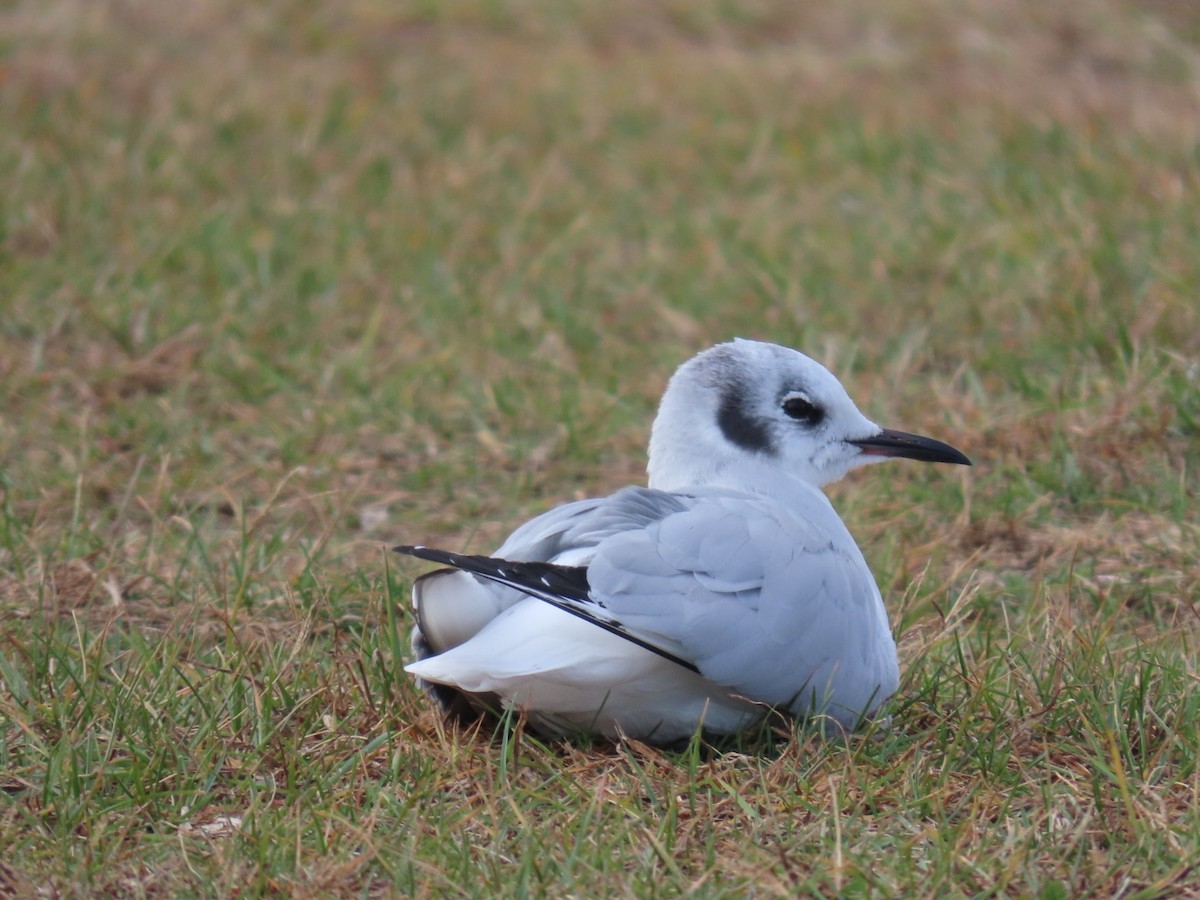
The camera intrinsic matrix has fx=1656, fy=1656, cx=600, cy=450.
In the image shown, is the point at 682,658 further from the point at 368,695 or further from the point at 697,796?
the point at 368,695

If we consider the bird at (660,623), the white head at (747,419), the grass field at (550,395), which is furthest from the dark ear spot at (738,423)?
the grass field at (550,395)

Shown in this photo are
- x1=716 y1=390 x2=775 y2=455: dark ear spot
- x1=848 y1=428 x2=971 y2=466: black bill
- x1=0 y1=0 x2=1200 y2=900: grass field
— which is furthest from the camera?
x1=848 y1=428 x2=971 y2=466: black bill

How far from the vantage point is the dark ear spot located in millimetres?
3318

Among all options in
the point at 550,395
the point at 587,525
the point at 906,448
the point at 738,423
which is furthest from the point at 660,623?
the point at 550,395

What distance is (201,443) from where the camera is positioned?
4.65m

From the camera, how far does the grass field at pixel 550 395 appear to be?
2635mm

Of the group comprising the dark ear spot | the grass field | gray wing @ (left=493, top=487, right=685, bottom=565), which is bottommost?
the grass field

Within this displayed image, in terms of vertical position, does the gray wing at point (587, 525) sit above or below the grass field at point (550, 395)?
above

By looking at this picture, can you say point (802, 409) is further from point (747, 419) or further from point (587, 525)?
point (587, 525)

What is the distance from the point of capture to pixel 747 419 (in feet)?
10.9

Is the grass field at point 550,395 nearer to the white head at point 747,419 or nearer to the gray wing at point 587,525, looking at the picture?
the gray wing at point 587,525

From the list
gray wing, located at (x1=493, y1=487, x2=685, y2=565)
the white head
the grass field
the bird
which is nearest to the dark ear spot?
the white head

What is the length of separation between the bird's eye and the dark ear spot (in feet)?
0.24

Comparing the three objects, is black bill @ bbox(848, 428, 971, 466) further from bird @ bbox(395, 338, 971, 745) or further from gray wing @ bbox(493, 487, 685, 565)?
gray wing @ bbox(493, 487, 685, 565)
